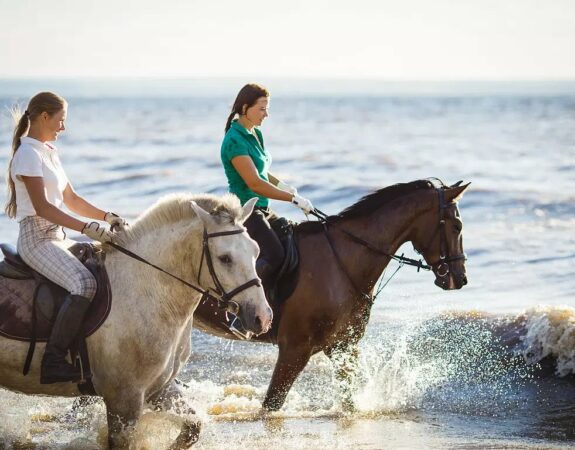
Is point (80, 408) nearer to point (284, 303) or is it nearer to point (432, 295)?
point (284, 303)

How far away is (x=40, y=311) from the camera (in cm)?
584

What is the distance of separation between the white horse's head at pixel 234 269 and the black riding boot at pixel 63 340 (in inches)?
31.8

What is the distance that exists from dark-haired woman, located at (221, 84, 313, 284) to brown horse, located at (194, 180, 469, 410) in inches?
14.2

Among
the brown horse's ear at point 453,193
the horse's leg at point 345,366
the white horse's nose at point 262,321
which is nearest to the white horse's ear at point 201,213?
the white horse's nose at point 262,321

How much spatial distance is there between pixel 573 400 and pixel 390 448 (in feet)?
8.92

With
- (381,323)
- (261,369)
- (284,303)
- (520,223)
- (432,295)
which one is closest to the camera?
(284,303)

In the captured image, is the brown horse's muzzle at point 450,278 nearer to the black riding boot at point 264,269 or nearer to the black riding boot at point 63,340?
the black riding boot at point 264,269

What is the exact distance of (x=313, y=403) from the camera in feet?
29.5

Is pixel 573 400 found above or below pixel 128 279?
below

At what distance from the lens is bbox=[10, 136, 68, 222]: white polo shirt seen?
580cm

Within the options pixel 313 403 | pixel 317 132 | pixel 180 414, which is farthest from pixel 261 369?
pixel 317 132

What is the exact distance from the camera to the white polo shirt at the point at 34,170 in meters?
5.80

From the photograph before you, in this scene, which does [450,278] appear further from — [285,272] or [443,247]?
[285,272]

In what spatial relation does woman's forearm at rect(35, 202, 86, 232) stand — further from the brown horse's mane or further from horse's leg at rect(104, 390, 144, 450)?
the brown horse's mane
